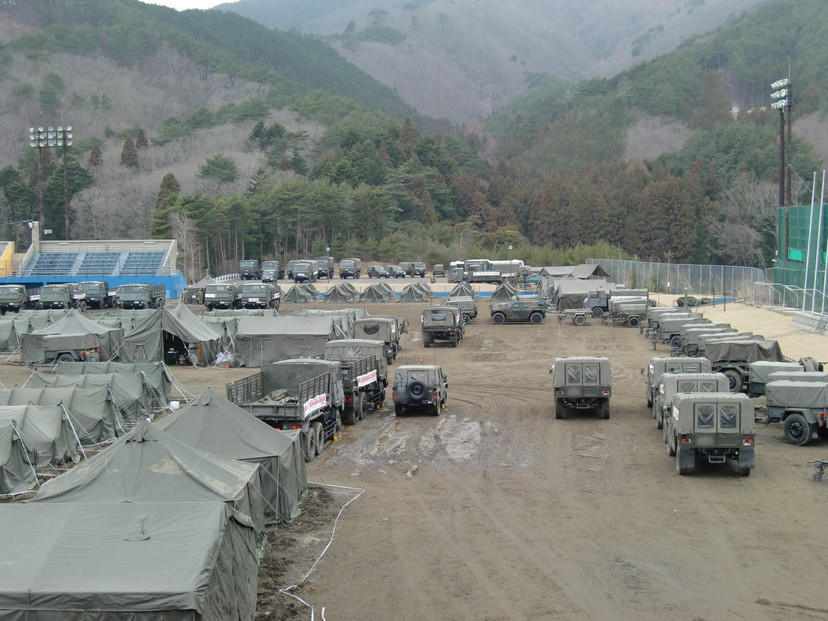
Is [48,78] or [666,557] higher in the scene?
[48,78]

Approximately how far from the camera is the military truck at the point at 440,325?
132 ft

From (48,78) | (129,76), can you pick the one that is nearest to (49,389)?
(48,78)

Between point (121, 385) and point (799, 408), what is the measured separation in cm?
1756

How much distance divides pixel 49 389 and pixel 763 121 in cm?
15050

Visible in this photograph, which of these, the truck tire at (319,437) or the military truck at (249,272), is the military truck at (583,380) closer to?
the truck tire at (319,437)

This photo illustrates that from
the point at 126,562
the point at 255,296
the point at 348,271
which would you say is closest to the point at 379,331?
the point at 255,296

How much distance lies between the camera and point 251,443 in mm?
15727

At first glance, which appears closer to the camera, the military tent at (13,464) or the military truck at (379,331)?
the military tent at (13,464)

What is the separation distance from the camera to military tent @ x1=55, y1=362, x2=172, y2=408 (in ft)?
82.7

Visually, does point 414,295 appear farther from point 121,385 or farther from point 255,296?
point 121,385

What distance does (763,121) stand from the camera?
151 m

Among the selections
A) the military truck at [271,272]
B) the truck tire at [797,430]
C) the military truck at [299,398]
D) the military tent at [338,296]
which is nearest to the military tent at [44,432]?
the military truck at [299,398]

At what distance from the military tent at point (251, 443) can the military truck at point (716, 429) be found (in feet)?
25.4

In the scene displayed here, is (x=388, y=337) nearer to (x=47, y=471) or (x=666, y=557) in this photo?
(x=47, y=471)
